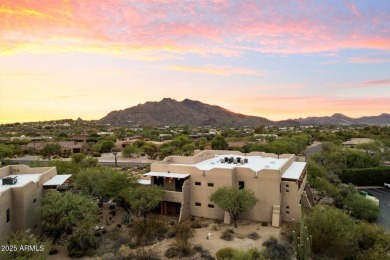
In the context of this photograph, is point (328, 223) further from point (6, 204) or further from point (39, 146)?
point (39, 146)

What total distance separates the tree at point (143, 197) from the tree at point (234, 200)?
613 centimetres

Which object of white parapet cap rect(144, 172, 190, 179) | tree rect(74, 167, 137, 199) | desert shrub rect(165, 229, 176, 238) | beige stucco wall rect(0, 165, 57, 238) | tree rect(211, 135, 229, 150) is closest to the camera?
beige stucco wall rect(0, 165, 57, 238)

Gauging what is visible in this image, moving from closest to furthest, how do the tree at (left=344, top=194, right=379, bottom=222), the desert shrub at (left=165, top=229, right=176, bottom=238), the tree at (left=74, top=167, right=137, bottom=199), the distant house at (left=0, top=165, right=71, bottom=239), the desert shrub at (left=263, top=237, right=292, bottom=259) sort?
the distant house at (left=0, top=165, right=71, bottom=239) → the desert shrub at (left=263, top=237, right=292, bottom=259) → the desert shrub at (left=165, top=229, right=176, bottom=238) → the tree at (left=74, top=167, right=137, bottom=199) → the tree at (left=344, top=194, right=379, bottom=222)

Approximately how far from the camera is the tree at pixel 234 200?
3145 cm

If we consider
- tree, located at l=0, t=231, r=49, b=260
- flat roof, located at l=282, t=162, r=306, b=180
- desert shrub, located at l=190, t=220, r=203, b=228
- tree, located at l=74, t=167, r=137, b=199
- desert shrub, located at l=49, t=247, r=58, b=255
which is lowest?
desert shrub, located at l=49, t=247, r=58, b=255

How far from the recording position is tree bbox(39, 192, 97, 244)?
2700cm

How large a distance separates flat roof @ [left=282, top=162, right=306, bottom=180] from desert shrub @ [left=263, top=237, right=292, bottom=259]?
8412mm

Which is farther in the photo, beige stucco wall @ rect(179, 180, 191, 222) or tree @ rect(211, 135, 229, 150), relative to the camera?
tree @ rect(211, 135, 229, 150)

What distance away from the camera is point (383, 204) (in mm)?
45094

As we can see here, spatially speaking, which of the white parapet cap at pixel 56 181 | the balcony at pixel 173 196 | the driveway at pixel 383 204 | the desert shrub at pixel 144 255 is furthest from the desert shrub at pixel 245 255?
the driveway at pixel 383 204

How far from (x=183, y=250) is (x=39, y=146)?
84.8m

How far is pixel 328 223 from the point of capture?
27.7 meters

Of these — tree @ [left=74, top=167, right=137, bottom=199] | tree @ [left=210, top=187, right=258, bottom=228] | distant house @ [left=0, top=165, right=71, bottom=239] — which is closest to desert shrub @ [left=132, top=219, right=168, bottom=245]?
tree @ [left=74, top=167, right=137, bottom=199]

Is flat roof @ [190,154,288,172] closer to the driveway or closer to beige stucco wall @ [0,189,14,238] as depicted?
the driveway
